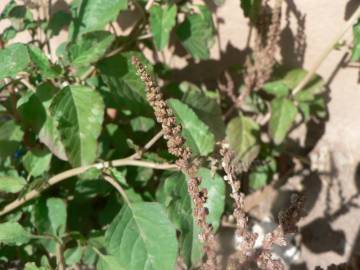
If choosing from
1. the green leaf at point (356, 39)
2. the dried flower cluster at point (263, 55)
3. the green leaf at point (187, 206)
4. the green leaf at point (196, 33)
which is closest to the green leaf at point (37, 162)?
the green leaf at point (187, 206)

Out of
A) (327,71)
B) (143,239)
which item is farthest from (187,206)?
(327,71)

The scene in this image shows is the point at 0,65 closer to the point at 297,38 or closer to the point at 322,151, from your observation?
the point at 297,38

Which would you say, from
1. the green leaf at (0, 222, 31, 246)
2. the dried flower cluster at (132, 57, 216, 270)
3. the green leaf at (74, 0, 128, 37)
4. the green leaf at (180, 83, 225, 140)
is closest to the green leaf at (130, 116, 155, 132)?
the green leaf at (180, 83, 225, 140)

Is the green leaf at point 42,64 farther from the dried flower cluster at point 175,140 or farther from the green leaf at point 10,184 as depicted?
the dried flower cluster at point 175,140

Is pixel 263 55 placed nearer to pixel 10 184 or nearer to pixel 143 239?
pixel 143 239

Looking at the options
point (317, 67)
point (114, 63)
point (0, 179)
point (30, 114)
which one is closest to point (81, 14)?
point (114, 63)

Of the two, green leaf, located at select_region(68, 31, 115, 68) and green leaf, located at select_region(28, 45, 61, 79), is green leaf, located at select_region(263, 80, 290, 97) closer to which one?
green leaf, located at select_region(68, 31, 115, 68)
